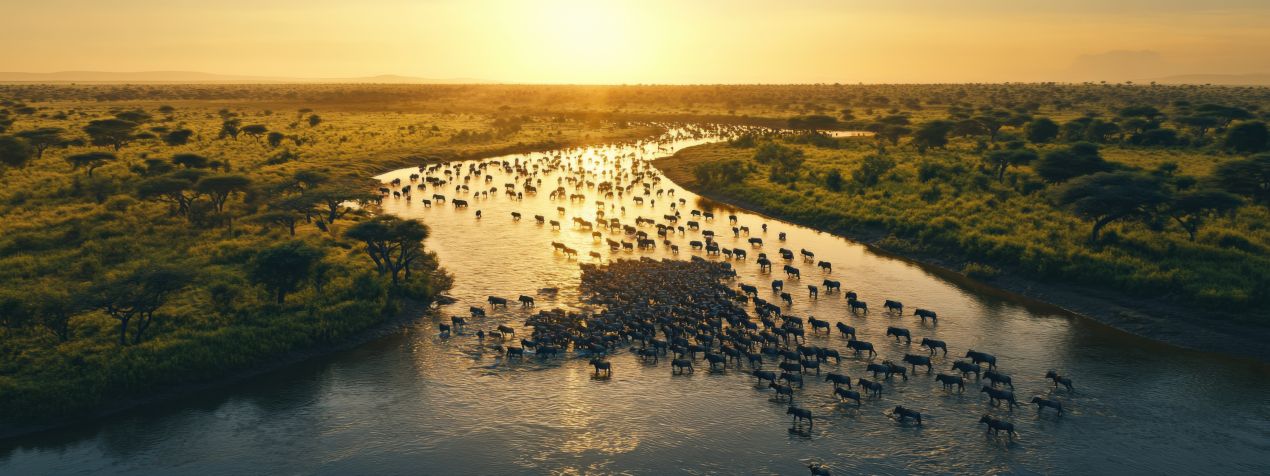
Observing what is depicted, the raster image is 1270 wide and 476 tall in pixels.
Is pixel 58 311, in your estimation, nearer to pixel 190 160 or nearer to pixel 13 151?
pixel 190 160

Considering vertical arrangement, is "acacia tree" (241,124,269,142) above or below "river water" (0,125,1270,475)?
above

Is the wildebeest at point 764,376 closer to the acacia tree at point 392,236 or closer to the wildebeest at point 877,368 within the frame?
the wildebeest at point 877,368

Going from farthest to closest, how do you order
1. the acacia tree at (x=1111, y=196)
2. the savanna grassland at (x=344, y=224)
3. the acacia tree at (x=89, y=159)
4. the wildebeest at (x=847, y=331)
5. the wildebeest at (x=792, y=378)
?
the acacia tree at (x=89, y=159)
the acacia tree at (x=1111, y=196)
the wildebeest at (x=847, y=331)
the savanna grassland at (x=344, y=224)
the wildebeest at (x=792, y=378)

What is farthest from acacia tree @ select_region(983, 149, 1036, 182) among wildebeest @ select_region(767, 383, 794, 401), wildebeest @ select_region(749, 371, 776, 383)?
wildebeest @ select_region(767, 383, 794, 401)

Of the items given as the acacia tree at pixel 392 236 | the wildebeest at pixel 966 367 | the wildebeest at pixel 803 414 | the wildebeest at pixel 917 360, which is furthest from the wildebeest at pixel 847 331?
the acacia tree at pixel 392 236

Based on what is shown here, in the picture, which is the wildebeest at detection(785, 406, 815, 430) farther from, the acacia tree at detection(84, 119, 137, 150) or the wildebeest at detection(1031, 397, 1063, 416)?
the acacia tree at detection(84, 119, 137, 150)
